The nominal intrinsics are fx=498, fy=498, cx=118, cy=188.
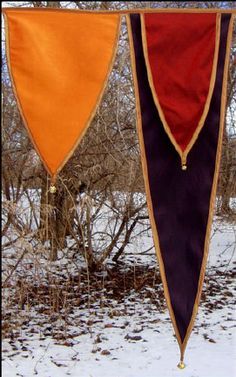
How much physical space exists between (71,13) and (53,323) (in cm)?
236

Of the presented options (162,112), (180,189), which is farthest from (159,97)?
(180,189)

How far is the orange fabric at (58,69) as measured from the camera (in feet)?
5.89

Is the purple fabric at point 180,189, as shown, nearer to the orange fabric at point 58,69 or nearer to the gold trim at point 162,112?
the gold trim at point 162,112

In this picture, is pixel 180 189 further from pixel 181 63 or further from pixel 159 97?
pixel 181 63

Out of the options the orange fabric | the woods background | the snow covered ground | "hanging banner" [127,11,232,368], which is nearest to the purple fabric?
"hanging banner" [127,11,232,368]

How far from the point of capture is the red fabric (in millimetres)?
1888

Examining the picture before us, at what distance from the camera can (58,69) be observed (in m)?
1.83

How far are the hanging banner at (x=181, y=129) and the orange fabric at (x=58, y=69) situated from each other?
0.15 metres

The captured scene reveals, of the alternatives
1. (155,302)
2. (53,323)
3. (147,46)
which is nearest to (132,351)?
(53,323)

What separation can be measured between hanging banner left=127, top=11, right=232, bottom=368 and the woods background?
136 cm

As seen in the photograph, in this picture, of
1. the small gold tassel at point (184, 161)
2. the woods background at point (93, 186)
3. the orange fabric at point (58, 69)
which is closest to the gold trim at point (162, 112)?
the small gold tassel at point (184, 161)

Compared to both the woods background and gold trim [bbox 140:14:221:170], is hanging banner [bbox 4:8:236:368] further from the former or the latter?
the woods background

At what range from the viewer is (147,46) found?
→ 1887 mm

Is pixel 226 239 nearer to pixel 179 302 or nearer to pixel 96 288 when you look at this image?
pixel 96 288
